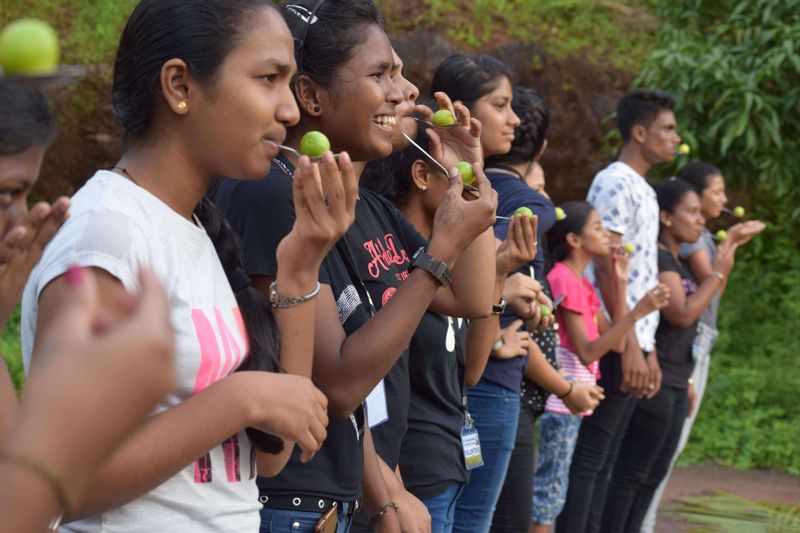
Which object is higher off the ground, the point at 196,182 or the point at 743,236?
the point at 196,182

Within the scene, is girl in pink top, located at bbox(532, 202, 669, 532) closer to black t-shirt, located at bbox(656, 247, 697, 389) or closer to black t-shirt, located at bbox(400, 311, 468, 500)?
black t-shirt, located at bbox(656, 247, 697, 389)

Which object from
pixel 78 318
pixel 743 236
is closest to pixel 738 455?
pixel 743 236

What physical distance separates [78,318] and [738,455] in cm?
820

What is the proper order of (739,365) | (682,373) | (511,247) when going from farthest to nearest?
1. (739,365)
2. (682,373)
3. (511,247)

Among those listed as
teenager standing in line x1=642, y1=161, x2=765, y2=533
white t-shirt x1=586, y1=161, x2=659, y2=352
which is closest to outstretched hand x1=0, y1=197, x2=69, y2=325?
white t-shirt x1=586, y1=161, x2=659, y2=352

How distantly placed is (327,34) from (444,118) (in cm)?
54

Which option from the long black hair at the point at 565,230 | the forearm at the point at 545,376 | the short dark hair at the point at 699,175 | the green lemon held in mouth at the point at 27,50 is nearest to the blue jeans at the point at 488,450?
the forearm at the point at 545,376

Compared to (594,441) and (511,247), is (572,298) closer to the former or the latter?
(594,441)

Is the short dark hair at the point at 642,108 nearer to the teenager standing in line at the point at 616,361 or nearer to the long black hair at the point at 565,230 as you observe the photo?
the teenager standing in line at the point at 616,361

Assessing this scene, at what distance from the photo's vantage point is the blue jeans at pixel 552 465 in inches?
200

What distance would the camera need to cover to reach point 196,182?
2.13 meters

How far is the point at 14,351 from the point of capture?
8375 mm

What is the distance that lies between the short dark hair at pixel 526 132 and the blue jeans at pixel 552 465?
1.17 m

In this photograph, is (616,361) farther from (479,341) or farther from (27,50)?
(27,50)
